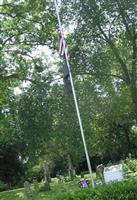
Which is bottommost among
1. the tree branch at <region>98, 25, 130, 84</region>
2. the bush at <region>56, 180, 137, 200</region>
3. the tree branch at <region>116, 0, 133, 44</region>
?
the bush at <region>56, 180, 137, 200</region>

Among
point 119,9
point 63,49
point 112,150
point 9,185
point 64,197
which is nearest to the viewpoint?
point 64,197

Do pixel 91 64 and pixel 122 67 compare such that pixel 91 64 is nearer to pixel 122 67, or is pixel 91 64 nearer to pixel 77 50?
pixel 77 50

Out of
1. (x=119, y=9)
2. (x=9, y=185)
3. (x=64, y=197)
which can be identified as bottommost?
(x=64, y=197)

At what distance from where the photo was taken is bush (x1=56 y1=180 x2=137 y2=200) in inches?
415

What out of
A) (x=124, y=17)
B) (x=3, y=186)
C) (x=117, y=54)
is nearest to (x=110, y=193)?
(x=124, y=17)

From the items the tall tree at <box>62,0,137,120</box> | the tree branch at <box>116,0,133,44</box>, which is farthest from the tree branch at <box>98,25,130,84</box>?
the tree branch at <box>116,0,133,44</box>

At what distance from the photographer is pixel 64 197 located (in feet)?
36.2

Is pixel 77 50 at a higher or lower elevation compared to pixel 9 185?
higher

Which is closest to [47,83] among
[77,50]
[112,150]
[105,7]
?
[77,50]

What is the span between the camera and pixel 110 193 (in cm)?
1067

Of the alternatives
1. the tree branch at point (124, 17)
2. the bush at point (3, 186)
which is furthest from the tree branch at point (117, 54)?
the bush at point (3, 186)

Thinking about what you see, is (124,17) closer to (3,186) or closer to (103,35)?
(103,35)

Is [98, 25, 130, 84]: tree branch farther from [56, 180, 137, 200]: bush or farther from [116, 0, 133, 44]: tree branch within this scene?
[56, 180, 137, 200]: bush

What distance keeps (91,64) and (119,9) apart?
3.51 metres
